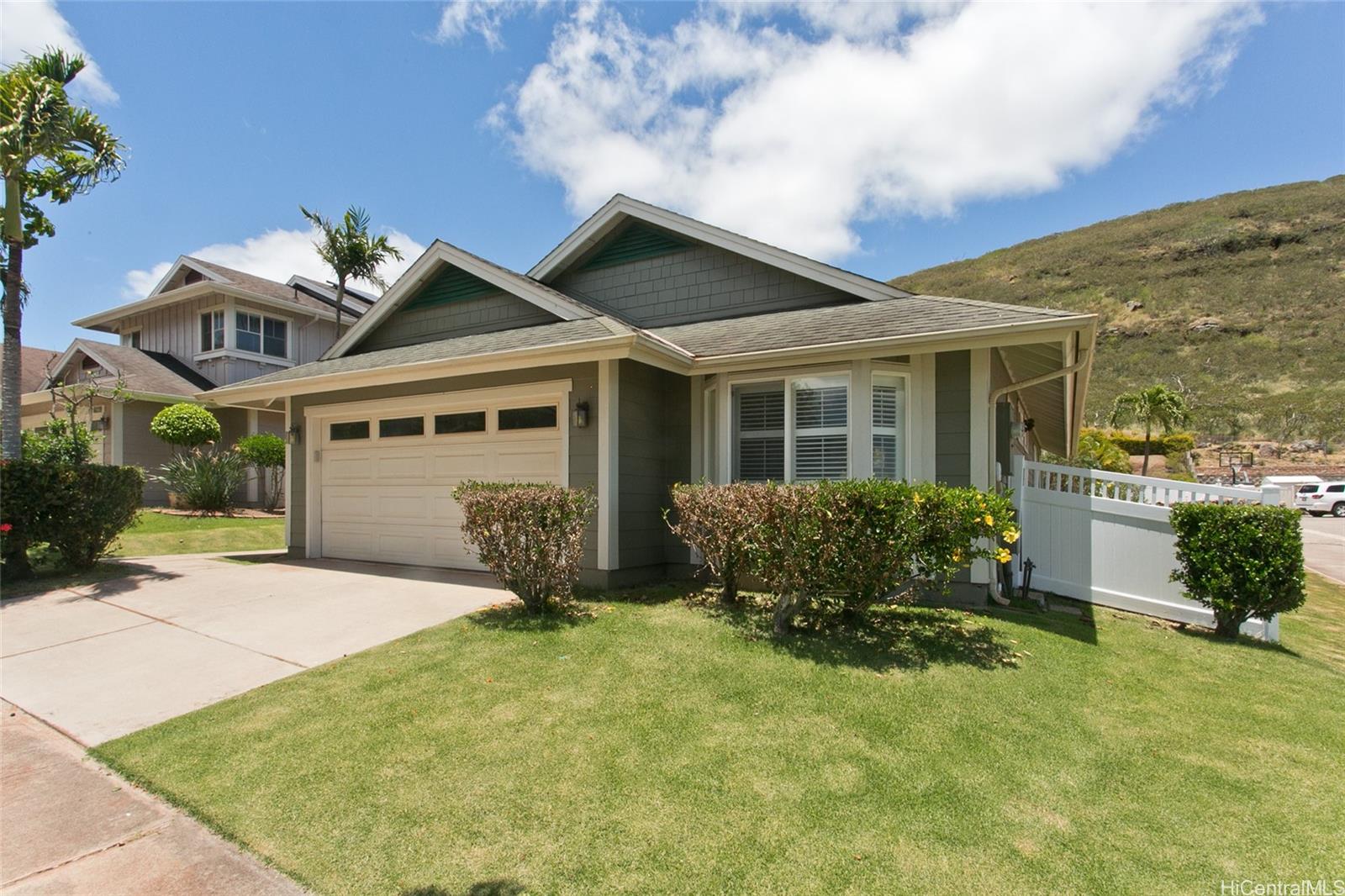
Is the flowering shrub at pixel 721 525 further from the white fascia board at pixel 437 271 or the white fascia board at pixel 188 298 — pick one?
the white fascia board at pixel 188 298

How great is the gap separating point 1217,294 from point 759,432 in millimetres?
69336

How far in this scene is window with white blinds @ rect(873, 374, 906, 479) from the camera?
23.3ft

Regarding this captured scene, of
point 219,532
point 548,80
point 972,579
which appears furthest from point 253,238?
point 972,579

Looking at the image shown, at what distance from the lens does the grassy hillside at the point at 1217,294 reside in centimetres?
4181

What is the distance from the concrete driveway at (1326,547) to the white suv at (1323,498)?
1416mm

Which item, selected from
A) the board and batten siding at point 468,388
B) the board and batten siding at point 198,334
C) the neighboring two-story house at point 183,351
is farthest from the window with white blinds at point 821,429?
the board and batten siding at point 198,334

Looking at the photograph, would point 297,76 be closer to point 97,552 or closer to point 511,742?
point 97,552

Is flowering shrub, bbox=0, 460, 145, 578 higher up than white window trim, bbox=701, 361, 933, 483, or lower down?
lower down

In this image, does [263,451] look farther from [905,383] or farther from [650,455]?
[905,383]

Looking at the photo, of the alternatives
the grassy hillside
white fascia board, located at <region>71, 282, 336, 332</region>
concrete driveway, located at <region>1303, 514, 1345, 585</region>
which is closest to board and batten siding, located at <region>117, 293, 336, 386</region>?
white fascia board, located at <region>71, 282, 336, 332</region>

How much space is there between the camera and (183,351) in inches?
766

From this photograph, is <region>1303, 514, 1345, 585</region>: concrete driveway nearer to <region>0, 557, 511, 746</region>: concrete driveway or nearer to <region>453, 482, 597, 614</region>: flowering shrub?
<region>453, 482, 597, 614</region>: flowering shrub

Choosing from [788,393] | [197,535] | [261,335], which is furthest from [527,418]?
[261,335]

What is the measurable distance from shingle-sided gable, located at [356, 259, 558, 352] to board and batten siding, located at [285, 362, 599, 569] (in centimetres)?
165
